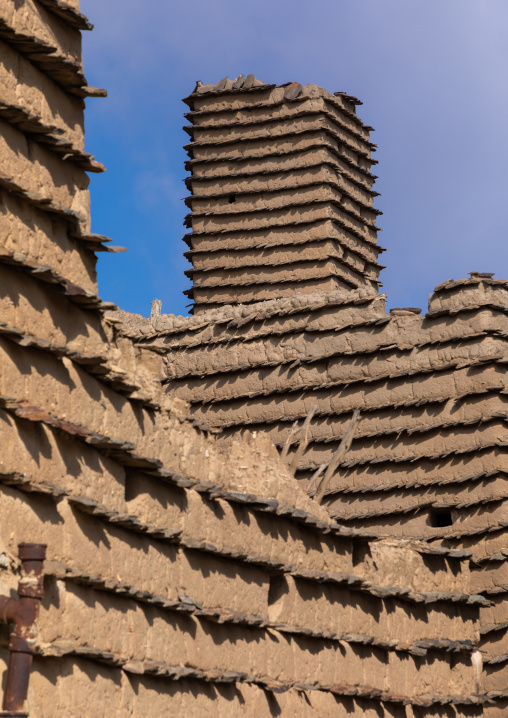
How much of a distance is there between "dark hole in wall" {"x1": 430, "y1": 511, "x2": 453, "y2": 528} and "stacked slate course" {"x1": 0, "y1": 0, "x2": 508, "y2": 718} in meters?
0.03

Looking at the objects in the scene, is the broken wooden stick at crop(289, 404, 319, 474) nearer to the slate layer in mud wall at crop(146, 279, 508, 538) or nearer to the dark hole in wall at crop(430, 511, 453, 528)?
the slate layer in mud wall at crop(146, 279, 508, 538)

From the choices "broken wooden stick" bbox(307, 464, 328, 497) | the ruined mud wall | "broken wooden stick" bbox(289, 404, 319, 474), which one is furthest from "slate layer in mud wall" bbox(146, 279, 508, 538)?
"broken wooden stick" bbox(289, 404, 319, 474)

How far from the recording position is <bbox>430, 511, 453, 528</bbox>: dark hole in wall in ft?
53.2

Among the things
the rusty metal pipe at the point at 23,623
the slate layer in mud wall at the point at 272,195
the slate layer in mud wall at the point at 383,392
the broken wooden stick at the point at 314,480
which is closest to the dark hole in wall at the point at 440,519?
the slate layer in mud wall at the point at 383,392

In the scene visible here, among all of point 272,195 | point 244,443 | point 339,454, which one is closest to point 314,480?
point 339,454

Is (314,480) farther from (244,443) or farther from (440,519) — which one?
(244,443)

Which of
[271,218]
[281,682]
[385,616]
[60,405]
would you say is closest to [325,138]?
[271,218]

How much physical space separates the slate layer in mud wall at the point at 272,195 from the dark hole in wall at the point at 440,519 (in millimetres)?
6063

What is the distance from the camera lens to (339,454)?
52.4 ft

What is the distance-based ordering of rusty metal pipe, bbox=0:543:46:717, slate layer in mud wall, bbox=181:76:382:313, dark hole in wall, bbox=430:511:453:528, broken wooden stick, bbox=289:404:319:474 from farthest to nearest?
slate layer in mud wall, bbox=181:76:382:313 < dark hole in wall, bbox=430:511:453:528 < broken wooden stick, bbox=289:404:319:474 < rusty metal pipe, bbox=0:543:46:717

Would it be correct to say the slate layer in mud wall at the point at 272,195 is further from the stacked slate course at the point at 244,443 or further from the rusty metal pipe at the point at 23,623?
the rusty metal pipe at the point at 23,623

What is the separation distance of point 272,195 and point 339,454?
7442mm

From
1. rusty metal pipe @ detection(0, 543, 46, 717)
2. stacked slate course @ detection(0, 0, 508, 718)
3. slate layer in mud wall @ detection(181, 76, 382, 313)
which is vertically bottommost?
rusty metal pipe @ detection(0, 543, 46, 717)

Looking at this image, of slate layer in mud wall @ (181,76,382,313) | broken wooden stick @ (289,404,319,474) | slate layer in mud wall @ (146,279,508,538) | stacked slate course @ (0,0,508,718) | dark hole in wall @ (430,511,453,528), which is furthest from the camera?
slate layer in mud wall @ (181,76,382,313)
